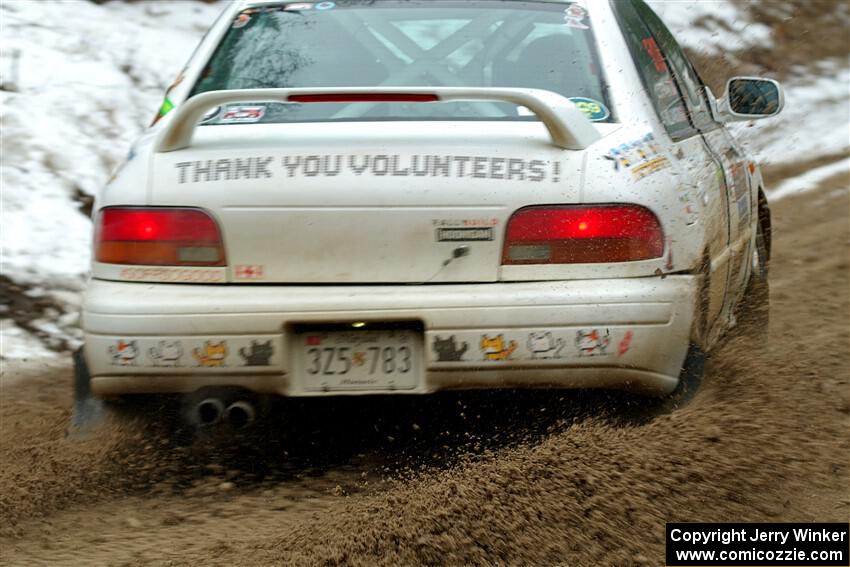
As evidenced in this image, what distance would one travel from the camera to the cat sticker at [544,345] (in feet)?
10.4

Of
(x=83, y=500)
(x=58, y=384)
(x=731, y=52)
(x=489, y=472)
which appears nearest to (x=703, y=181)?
(x=489, y=472)

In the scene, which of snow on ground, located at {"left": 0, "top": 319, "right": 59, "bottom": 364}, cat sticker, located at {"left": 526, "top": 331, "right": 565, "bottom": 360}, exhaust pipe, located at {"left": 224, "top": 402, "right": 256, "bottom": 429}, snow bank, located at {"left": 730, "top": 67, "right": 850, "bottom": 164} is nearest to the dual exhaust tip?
exhaust pipe, located at {"left": 224, "top": 402, "right": 256, "bottom": 429}

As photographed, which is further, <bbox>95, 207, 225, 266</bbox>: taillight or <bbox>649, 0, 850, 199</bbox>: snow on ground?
<bbox>649, 0, 850, 199</bbox>: snow on ground

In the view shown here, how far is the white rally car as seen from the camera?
320 cm

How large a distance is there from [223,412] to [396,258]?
68 centimetres

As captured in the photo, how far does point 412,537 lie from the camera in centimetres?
298

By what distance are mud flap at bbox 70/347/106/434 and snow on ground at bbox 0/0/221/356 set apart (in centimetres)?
218

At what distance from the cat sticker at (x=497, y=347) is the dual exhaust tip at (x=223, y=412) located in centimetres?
72

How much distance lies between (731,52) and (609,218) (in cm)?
1275

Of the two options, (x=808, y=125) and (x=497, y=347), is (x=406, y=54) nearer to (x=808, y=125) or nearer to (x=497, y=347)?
(x=497, y=347)

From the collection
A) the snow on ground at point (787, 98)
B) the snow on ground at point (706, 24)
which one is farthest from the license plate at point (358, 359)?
the snow on ground at point (706, 24)

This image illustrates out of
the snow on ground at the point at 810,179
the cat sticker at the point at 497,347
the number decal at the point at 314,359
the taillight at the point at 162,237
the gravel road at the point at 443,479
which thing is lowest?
the snow on ground at the point at 810,179

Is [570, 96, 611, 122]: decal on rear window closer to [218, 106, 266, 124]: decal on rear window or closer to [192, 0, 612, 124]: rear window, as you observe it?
[192, 0, 612, 124]: rear window

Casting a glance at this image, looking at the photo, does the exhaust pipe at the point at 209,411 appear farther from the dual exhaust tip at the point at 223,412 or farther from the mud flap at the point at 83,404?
the mud flap at the point at 83,404
